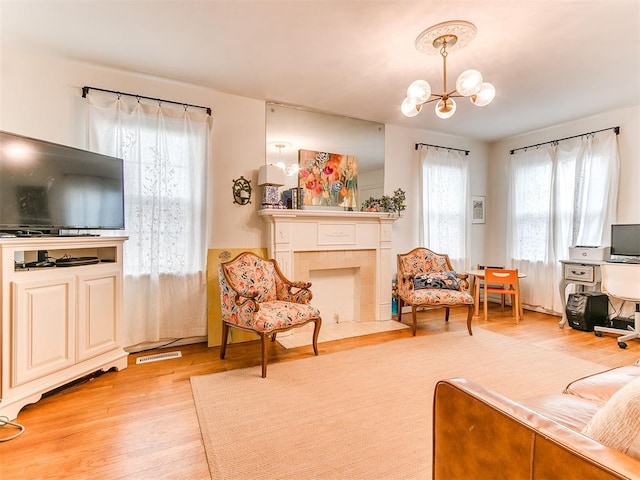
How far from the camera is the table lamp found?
346 cm

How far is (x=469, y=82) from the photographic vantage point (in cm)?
209

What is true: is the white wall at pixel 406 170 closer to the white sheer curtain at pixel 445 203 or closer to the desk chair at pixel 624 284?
the white sheer curtain at pixel 445 203

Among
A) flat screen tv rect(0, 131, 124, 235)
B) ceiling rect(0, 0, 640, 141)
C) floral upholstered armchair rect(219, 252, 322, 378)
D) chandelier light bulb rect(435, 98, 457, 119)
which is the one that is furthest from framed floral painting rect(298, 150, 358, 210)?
flat screen tv rect(0, 131, 124, 235)

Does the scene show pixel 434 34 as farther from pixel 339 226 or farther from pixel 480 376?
pixel 480 376

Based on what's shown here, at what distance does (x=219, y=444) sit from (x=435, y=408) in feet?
4.17

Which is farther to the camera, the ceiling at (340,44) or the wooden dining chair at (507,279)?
the wooden dining chair at (507,279)

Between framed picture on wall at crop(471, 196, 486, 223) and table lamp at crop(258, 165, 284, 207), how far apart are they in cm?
354

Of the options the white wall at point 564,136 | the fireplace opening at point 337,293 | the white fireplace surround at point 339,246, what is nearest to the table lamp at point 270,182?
the white fireplace surround at point 339,246

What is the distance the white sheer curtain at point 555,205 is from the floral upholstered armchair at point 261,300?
3.67 meters

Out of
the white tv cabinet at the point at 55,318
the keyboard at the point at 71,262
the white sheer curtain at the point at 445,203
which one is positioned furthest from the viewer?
the white sheer curtain at the point at 445,203

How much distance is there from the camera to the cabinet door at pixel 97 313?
242 centimetres

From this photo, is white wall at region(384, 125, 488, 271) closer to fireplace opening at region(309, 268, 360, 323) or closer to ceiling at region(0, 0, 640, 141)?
fireplace opening at region(309, 268, 360, 323)

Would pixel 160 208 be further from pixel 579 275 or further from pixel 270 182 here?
pixel 579 275

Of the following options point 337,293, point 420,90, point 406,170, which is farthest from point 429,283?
point 420,90
